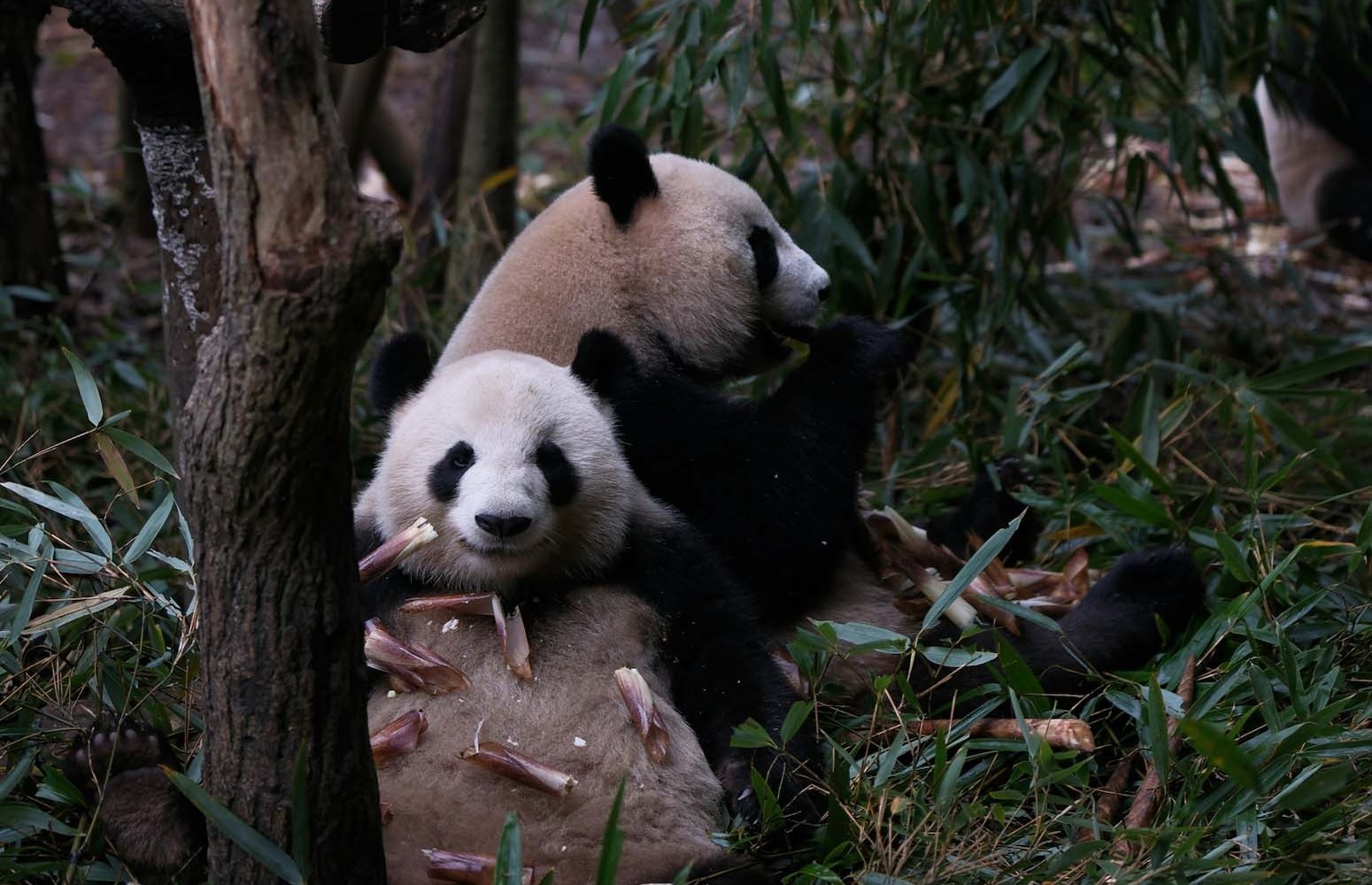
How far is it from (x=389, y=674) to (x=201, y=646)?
708 millimetres

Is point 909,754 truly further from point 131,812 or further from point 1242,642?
point 131,812

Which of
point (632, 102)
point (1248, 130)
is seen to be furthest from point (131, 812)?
point (1248, 130)

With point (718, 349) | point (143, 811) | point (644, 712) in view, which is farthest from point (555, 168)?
point (143, 811)

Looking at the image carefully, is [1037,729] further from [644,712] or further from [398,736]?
[398,736]

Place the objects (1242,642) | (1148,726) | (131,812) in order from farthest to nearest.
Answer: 1. (1242,642)
2. (1148,726)
3. (131,812)

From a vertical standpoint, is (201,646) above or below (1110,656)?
above

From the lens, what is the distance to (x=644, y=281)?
3.66m

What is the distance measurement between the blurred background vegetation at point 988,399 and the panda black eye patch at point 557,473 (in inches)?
22.9

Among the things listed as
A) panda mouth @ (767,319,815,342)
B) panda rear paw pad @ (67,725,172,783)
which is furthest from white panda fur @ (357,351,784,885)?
panda mouth @ (767,319,815,342)

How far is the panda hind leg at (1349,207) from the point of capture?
6840 millimetres

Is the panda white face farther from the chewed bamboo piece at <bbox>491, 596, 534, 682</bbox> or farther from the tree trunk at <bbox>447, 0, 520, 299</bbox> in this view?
the tree trunk at <bbox>447, 0, 520, 299</bbox>

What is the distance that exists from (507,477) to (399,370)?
0.65 m

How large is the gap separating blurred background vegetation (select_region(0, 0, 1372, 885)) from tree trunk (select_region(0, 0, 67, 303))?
0.20 metres

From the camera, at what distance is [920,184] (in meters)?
4.82
